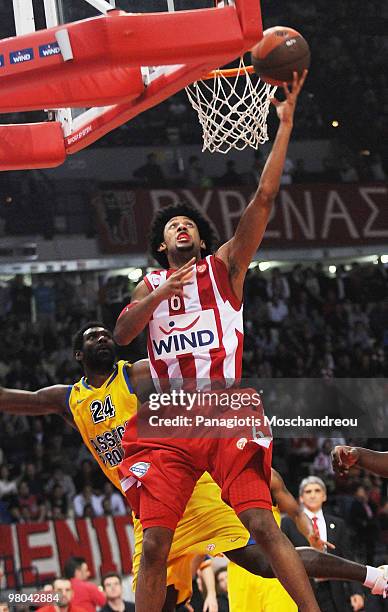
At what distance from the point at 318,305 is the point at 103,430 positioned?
9902 millimetres

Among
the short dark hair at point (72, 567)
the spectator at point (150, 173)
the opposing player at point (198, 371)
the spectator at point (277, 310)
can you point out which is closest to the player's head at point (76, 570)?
the short dark hair at point (72, 567)

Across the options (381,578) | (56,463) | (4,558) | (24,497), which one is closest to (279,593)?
(381,578)

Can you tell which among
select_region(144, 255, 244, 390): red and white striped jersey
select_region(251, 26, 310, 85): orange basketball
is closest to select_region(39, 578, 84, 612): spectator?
select_region(144, 255, 244, 390): red and white striped jersey

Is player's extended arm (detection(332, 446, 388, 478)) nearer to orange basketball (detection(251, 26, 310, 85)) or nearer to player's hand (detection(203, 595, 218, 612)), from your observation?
orange basketball (detection(251, 26, 310, 85))

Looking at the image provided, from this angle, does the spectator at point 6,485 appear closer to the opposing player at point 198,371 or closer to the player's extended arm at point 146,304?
the opposing player at point 198,371

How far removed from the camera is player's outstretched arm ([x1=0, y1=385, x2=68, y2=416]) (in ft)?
19.3

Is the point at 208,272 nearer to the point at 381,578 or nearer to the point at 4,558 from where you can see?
the point at 381,578

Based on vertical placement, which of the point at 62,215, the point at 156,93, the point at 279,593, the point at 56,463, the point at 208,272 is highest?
the point at 62,215

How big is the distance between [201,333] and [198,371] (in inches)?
6.9

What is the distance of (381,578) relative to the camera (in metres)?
5.11

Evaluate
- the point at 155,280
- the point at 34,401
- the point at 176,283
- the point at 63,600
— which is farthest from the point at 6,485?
the point at 176,283

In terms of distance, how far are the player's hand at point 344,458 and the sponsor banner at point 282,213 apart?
9.61 m

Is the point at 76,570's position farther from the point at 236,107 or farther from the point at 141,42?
the point at 141,42

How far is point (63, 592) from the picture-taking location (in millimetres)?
8031
